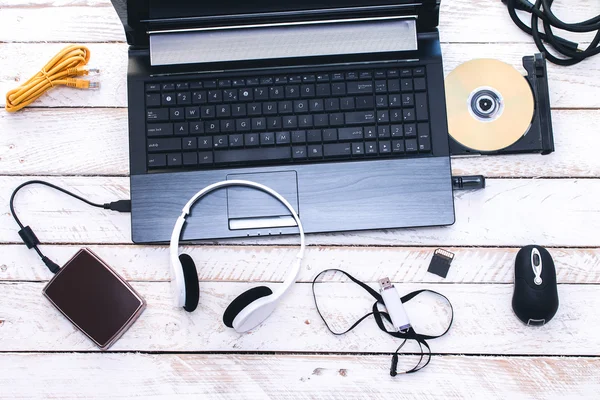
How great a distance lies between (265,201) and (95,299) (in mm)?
307

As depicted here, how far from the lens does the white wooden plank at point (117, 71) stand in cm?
98

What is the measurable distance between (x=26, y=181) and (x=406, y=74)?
644 mm

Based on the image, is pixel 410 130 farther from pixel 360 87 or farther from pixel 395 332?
pixel 395 332

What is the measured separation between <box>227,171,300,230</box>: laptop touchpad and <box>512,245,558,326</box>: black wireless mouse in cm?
36

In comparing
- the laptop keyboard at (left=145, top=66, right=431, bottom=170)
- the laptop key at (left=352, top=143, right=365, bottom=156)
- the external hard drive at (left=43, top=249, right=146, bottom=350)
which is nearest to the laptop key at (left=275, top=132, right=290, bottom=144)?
the laptop keyboard at (left=145, top=66, right=431, bottom=170)

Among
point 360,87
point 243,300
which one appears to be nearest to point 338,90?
point 360,87

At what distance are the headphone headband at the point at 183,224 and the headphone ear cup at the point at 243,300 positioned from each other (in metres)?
0.03

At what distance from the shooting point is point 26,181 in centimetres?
97

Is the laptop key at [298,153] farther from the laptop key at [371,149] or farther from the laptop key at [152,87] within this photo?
the laptop key at [152,87]

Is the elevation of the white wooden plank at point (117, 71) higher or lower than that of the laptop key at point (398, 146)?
higher

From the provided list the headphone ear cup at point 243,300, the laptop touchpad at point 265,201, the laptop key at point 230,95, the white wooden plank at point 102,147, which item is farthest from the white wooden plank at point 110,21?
the headphone ear cup at point 243,300

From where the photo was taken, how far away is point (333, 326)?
927mm

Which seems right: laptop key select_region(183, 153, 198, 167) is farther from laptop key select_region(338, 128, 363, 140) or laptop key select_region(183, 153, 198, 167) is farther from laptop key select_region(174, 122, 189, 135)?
laptop key select_region(338, 128, 363, 140)

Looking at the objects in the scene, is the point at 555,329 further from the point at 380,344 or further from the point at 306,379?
the point at 306,379
